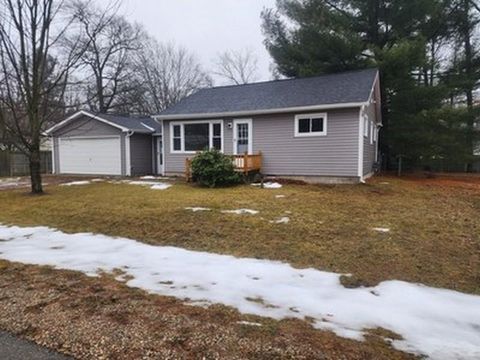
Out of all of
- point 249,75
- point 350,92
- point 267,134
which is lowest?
point 267,134

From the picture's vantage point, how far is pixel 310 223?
22.3 feet

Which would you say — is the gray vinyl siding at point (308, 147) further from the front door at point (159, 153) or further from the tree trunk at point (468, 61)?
the tree trunk at point (468, 61)

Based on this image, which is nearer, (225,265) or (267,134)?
(225,265)

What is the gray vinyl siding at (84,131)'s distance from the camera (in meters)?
17.0

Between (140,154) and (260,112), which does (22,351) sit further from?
(140,154)

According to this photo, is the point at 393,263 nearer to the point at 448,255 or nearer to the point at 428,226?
the point at 448,255

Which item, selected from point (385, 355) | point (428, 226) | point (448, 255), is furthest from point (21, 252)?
point (428, 226)

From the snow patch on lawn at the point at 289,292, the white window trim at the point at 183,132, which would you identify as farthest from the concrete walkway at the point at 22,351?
the white window trim at the point at 183,132

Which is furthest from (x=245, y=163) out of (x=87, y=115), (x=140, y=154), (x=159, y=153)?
(x=87, y=115)

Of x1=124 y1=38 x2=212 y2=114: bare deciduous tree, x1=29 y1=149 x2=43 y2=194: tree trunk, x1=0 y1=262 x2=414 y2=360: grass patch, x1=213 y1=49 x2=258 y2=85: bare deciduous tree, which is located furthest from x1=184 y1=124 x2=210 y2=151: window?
x1=213 y1=49 x2=258 y2=85: bare deciduous tree

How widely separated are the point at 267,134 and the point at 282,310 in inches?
404

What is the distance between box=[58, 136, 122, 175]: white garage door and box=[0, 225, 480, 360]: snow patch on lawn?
11939mm

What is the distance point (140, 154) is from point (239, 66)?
21258mm

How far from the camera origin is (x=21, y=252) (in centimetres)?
537
